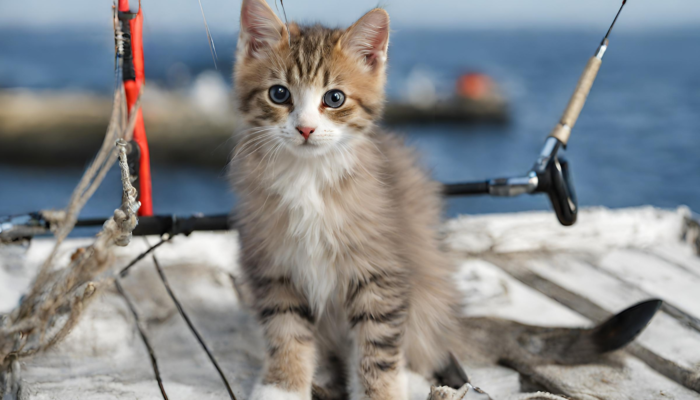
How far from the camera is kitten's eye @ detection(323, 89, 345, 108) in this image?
2.87 feet

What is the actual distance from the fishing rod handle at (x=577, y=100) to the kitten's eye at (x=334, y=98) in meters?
0.51

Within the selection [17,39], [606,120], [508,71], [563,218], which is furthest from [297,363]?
[508,71]

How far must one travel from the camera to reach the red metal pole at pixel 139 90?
2.94ft

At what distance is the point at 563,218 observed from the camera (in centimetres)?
113

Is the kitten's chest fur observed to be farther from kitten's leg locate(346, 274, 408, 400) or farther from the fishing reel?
the fishing reel

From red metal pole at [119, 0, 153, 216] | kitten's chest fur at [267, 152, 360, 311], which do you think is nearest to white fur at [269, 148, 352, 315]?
kitten's chest fur at [267, 152, 360, 311]

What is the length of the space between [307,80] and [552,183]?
0.55 metres

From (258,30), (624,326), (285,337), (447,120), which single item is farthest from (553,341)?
(447,120)

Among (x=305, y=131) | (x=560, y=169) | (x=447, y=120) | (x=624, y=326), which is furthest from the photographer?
(x=447, y=120)

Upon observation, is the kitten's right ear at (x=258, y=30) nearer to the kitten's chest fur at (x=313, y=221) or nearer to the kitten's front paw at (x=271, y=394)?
the kitten's chest fur at (x=313, y=221)

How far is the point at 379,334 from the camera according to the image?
876 millimetres

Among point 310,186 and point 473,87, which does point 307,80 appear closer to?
point 310,186

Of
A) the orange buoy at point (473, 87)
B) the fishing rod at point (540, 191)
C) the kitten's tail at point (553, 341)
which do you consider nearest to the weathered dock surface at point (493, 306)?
the kitten's tail at point (553, 341)

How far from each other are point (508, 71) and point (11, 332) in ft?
24.3
